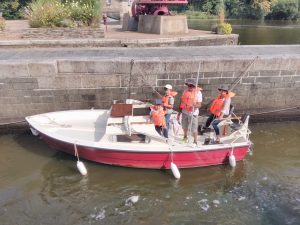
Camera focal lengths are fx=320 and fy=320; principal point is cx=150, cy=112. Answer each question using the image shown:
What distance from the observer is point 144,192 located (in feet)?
22.9

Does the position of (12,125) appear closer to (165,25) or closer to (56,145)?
(56,145)

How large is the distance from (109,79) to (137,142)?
259cm

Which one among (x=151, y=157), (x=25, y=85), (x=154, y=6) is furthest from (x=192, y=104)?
(x=154, y=6)

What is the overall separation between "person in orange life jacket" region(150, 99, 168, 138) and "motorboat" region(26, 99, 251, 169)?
0.17m

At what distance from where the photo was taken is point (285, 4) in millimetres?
48406

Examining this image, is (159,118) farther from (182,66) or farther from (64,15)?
(64,15)

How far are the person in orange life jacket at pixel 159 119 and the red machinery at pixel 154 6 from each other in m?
9.84

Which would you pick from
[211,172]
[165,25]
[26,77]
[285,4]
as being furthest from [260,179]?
[285,4]

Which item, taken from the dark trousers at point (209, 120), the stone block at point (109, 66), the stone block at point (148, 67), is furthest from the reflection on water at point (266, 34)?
the dark trousers at point (209, 120)

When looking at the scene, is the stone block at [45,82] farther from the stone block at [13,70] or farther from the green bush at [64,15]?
the green bush at [64,15]

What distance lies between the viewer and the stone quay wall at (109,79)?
887 centimetres

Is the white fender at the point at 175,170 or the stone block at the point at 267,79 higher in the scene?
the stone block at the point at 267,79

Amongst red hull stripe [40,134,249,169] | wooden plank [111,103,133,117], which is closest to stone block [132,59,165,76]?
wooden plank [111,103,133,117]

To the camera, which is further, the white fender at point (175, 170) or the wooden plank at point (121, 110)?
the wooden plank at point (121, 110)
